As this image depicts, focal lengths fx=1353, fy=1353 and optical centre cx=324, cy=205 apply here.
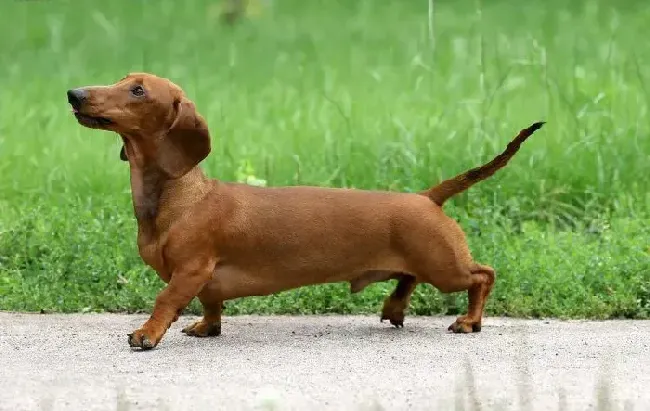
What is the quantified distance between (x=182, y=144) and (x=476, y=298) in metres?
1.28

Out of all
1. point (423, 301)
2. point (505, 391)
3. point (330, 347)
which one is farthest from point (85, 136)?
point (505, 391)

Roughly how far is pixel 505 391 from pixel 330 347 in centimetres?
92

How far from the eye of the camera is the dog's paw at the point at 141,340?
4.81 metres

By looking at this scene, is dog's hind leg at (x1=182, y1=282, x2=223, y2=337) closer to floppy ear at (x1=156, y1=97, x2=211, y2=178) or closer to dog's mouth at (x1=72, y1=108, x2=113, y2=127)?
floppy ear at (x1=156, y1=97, x2=211, y2=178)

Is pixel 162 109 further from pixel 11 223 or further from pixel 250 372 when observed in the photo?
pixel 11 223

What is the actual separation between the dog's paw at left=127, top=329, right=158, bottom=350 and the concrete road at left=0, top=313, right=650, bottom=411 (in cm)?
4

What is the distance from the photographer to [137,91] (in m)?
4.89

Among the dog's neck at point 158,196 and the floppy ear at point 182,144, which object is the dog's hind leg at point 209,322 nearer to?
the dog's neck at point 158,196

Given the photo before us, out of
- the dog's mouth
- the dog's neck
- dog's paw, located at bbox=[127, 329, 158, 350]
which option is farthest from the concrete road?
the dog's mouth

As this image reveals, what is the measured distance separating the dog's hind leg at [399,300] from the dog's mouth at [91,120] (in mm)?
1319

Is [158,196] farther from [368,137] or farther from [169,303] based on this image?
[368,137]

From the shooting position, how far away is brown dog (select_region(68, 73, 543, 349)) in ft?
16.1

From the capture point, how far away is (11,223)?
259 inches

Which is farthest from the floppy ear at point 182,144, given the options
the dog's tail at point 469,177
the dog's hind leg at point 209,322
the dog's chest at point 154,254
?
the dog's tail at point 469,177
